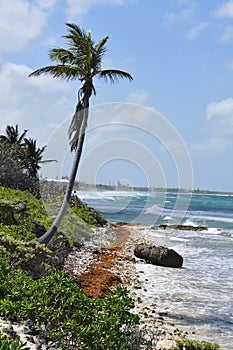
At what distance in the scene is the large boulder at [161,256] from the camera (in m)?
14.7

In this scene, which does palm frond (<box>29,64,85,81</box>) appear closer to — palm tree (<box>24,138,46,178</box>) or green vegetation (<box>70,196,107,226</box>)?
green vegetation (<box>70,196,107,226</box>)

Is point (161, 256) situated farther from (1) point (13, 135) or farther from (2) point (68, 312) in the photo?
(1) point (13, 135)

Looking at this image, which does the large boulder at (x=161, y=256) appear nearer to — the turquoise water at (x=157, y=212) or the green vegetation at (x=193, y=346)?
the green vegetation at (x=193, y=346)

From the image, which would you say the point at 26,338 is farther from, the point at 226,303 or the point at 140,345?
the point at 226,303

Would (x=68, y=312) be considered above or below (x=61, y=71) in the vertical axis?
below

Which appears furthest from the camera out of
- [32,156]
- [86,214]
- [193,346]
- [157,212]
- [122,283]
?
[157,212]

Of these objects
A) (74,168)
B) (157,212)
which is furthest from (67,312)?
(157,212)

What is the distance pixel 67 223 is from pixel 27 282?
13040 millimetres

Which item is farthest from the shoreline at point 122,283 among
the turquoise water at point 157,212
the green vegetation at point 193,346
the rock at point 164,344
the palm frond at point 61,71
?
the turquoise water at point 157,212

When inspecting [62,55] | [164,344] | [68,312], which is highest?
[62,55]

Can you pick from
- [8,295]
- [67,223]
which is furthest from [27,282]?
[67,223]

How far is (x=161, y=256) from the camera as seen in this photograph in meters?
14.8

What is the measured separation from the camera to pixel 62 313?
518 centimetres

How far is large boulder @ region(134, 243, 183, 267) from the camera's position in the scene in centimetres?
1466
